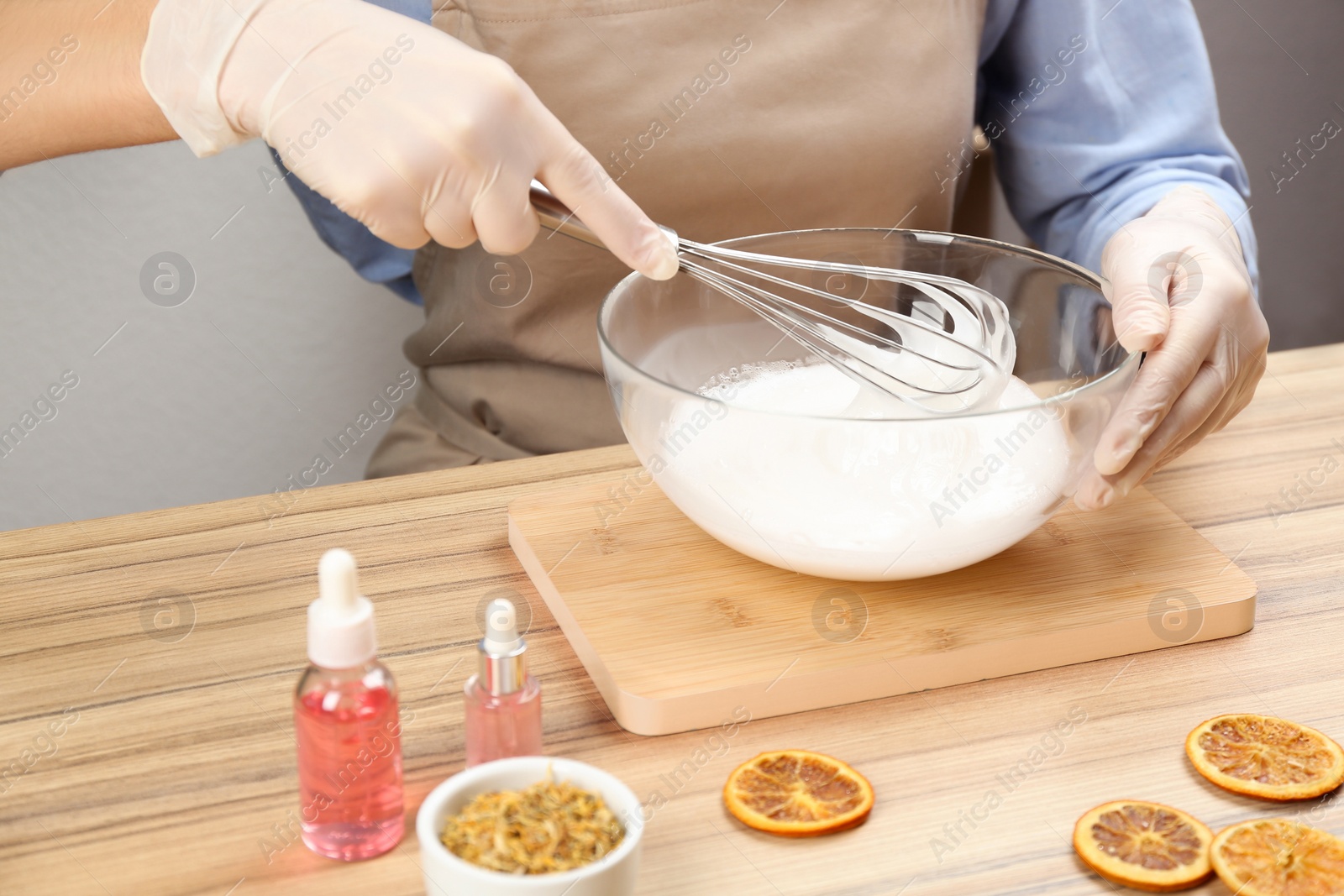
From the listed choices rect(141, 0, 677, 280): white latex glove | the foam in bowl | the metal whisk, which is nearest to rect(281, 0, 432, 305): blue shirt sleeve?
rect(141, 0, 677, 280): white latex glove

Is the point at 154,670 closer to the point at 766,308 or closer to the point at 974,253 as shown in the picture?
the point at 766,308

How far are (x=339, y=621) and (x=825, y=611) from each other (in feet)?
1.03

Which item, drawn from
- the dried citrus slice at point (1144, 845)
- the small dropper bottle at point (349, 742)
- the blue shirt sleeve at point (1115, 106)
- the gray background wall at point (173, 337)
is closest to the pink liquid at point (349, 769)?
the small dropper bottle at point (349, 742)

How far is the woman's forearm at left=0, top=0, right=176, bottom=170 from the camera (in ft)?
2.69

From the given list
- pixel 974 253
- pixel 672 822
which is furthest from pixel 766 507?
pixel 974 253

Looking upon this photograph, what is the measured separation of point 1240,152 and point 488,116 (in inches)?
61.2

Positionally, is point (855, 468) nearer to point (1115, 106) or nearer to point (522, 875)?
point (522, 875)

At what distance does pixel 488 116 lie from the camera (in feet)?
2.35

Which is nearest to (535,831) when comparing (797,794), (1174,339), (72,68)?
(797,794)

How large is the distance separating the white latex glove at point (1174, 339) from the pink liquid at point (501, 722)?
38 cm

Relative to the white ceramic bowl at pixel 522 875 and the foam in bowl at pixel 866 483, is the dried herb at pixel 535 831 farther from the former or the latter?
the foam in bowl at pixel 866 483

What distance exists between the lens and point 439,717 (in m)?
0.61

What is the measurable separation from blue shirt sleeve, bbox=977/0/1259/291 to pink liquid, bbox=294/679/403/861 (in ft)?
2.72

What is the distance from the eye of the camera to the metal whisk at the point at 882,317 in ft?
2.47
